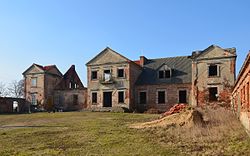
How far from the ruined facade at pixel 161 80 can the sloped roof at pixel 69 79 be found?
734 cm

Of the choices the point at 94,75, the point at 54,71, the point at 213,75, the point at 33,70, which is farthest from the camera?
the point at 54,71

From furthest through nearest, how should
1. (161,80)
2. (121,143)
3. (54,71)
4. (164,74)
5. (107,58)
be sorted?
(54,71)
(107,58)
(164,74)
(161,80)
(121,143)

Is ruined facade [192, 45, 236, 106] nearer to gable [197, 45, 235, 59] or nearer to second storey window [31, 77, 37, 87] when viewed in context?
gable [197, 45, 235, 59]

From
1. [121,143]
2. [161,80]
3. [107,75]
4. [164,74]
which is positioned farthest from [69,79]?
[121,143]

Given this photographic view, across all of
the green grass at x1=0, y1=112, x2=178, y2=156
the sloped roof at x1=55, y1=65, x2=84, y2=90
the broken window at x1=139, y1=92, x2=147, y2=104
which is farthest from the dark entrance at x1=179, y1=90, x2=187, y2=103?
the green grass at x1=0, y1=112, x2=178, y2=156

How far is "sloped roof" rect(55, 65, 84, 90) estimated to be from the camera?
4691 centimetres

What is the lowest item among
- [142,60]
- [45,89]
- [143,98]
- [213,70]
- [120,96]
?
[143,98]

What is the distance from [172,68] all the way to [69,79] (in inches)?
672

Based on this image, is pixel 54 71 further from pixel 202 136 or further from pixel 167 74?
pixel 202 136

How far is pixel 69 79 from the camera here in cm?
4888

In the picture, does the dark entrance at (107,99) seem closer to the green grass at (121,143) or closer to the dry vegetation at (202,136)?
the dry vegetation at (202,136)

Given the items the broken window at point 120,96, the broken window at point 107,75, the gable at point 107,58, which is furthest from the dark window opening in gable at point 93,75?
the broken window at point 120,96

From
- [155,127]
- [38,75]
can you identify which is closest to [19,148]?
[155,127]

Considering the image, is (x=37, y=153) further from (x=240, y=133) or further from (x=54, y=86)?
(x=54, y=86)
